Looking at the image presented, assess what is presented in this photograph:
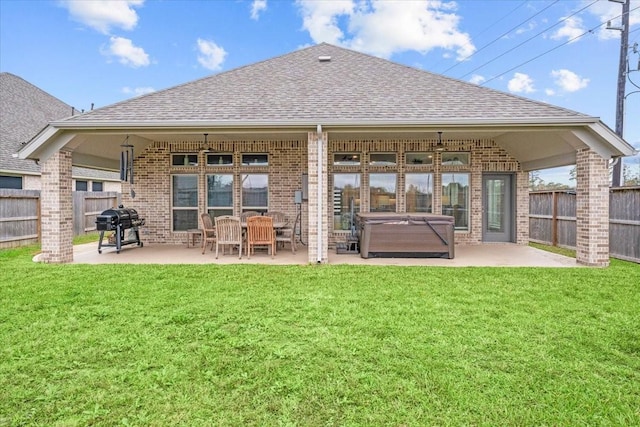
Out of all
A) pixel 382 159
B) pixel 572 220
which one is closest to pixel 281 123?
pixel 382 159

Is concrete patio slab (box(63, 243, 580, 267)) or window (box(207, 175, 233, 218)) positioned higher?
window (box(207, 175, 233, 218))

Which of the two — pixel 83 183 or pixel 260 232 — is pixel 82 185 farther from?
pixel 260 232

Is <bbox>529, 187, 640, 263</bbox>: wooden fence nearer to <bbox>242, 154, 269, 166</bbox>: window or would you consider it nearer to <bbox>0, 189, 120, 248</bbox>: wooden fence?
<bbox>242, 154, 269, 166</bbox>: window

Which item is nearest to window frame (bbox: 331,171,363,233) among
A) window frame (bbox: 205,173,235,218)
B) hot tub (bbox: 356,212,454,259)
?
hot tub (bbox: 356,212,454,259)

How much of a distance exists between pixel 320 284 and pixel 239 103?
473 cm

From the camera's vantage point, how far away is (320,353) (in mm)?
3549

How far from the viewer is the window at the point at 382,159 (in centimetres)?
1108

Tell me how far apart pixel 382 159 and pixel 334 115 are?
371 centimetres

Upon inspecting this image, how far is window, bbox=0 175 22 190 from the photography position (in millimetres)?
14242

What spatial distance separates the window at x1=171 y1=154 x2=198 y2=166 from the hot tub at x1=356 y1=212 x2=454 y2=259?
5.70 m

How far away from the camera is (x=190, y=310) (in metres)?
4.84

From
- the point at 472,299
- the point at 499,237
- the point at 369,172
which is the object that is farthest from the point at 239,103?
the point at 499,237

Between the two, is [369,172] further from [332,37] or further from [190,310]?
[332,37]

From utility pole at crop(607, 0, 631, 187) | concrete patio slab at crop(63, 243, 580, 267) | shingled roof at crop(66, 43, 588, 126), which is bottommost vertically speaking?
concrete patio slab at crop(63, 243, 580, 267)
